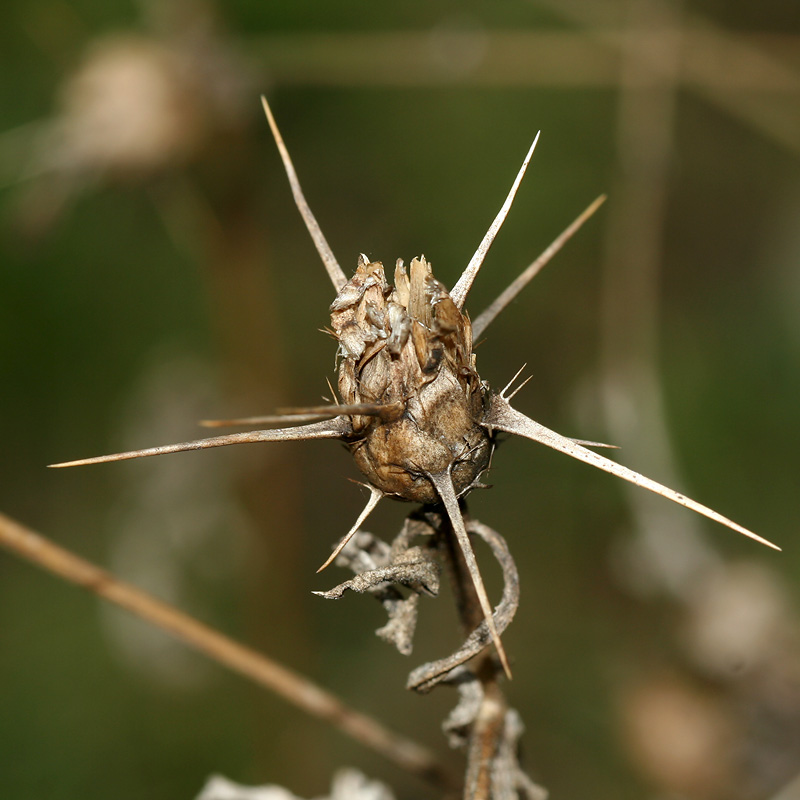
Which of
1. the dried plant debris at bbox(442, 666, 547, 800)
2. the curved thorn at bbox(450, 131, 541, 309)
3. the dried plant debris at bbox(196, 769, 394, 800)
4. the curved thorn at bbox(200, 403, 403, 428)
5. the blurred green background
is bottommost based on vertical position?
the dried plant debris at bbox(442, 666, 547, 800)

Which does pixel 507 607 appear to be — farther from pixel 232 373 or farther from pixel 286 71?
pixel 286 71

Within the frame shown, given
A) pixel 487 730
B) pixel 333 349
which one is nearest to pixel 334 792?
pixel 487 730

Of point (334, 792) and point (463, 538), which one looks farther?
point (334, 792)

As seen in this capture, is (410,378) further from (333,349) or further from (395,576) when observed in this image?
(333,349)

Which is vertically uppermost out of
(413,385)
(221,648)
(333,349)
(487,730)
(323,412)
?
(333,349)

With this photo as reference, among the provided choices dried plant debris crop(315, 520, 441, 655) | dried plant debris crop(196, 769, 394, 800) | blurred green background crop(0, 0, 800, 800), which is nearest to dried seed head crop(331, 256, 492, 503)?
dried plant debris crop(315, 520, 441, 655)

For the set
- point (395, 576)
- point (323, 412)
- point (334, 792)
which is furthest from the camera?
point (334, 792)

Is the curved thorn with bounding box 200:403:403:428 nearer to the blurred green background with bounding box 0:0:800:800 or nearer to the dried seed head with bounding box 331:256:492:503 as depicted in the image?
the dried seed head with bounding box 331:256:492:503
